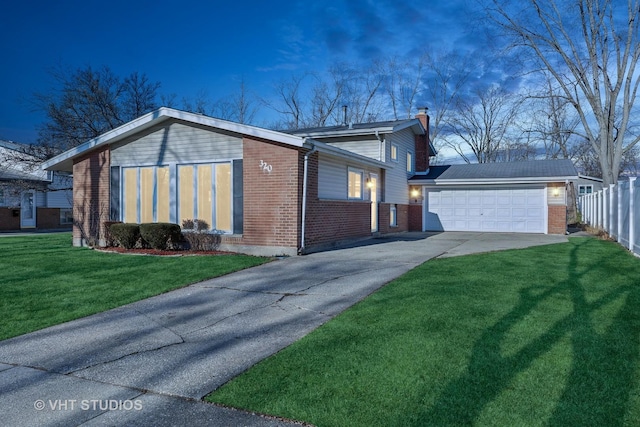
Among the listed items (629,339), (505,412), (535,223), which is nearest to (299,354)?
(505,412)

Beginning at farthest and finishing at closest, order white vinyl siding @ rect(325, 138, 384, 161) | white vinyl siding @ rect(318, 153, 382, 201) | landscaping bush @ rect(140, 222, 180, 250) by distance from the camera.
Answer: white vinyl siding @ rect(325, 138, 384, 161) < white vinyl siding @ rect(318, 153, 382, 201) < landscaping bush @ rect(140, 222, 180, 250)

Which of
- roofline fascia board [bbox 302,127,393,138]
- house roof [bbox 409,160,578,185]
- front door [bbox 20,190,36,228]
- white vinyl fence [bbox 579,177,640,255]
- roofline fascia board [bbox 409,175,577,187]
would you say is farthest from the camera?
front door [bbox 20,190,36,228]

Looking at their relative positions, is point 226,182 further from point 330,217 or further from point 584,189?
point 584,189

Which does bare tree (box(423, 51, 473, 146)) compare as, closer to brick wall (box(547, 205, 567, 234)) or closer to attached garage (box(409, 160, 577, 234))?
attached garage (box(409, 160, 577, 234))

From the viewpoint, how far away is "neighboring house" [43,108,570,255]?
10.6m

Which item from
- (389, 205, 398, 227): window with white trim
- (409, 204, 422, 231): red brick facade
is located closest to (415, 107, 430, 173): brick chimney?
(409, 204, 422, 231): red brick facade

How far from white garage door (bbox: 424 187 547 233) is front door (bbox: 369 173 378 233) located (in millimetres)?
4749

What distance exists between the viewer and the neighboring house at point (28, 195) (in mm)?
23781

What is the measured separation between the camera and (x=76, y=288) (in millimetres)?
7195

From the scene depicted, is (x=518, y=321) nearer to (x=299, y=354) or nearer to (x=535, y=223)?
(x=299, y=354)

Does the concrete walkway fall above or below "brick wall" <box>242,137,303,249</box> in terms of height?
below

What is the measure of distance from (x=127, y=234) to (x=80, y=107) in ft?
Answer: 55.3

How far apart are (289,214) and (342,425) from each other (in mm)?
7915

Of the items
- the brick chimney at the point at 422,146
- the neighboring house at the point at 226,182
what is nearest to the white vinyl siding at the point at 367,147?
the neighboring house at the point at 226,182
